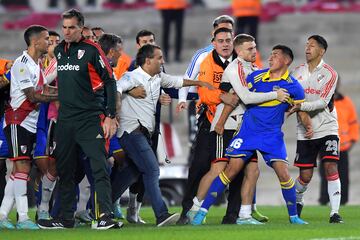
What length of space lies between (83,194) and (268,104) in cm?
239

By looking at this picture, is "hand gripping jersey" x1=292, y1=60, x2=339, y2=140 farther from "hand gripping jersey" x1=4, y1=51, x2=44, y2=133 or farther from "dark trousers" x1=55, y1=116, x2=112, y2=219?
"hand gripping jersey" x1=4, y1=51, x2=44, y2=133

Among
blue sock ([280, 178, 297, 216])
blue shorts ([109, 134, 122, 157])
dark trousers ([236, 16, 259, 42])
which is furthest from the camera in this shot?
dark trousers ([236, 16, 259, 42])

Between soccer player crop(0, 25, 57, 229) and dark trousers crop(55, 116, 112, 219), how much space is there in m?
0.50

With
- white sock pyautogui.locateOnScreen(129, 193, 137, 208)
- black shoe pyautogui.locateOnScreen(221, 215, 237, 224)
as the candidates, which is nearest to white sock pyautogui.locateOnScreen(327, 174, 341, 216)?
black shoe pyautogui.locateOnScreen(221, 215, 237, 224)

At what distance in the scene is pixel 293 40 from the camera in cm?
3080

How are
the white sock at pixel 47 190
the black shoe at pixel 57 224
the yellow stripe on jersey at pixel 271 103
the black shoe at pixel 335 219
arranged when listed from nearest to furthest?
the black shoe at pixel 57 224
the yellow stripe on jersey at pixel 271 103
the white sock at pixel 47 190
the black shoe at pixel 335 219

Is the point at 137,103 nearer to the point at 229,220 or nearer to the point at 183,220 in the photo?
the point at 183,220

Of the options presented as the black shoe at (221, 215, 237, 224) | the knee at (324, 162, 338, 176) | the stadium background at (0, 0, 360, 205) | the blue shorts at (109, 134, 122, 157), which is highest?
the stadium background at (0, 0, 360, 205)

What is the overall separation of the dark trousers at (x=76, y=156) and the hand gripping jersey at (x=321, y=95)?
272 cm

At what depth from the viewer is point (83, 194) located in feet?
56.6

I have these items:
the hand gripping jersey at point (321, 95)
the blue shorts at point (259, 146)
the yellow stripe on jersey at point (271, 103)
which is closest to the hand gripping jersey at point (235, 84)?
the yellow stripe on jersey at point (271, 103)

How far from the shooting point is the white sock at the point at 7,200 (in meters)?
16.5

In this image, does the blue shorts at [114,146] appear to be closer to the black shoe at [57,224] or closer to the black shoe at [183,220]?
the black shoe at [183,220]

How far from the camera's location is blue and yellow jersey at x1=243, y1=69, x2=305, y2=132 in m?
16.4
